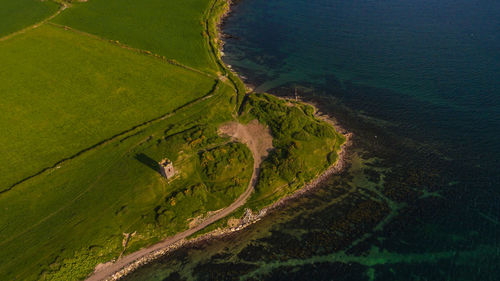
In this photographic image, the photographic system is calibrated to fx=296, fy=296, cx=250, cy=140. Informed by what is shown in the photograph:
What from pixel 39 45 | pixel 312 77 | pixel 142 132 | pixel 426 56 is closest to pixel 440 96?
pixel 426 56

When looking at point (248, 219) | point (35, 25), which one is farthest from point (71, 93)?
point (248, 219)

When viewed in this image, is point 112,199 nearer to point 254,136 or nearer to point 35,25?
point 254,136

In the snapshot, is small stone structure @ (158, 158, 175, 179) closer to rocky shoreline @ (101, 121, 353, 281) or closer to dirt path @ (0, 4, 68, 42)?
rocky shoreline @ (101, 121, 353, 281)

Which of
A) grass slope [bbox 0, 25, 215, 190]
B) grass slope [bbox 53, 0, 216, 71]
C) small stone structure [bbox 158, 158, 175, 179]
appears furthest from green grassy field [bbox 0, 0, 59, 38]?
small stone structure [bbox 158, 158, 175, 179]

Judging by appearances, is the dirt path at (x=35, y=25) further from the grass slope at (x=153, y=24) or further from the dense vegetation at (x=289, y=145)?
the dense vegetation at (x=289, y=145)

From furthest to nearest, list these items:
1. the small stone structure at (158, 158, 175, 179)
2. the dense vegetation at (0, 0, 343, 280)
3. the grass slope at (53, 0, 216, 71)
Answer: the grass slope at (53, 0, 216, 71) < the small stone structure at (158, 158, 175, 179) < the dense vegetation at (0, 0, 343, 280)

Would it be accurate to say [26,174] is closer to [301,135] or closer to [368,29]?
[301,135]
